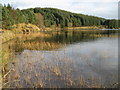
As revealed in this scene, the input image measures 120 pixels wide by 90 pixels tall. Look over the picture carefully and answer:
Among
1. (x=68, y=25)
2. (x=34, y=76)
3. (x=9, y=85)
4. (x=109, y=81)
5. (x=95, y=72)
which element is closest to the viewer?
(x=9, y=85)

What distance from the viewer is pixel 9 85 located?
8.99 metres

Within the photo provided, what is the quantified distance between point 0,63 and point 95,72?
8086 mm

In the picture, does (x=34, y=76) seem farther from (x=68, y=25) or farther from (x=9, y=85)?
(x=68, y=25)

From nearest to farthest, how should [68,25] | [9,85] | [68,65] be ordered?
1. [9,85]
2. [68,65]
3. [68,25]

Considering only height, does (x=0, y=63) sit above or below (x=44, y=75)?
above

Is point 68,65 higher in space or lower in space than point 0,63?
lower

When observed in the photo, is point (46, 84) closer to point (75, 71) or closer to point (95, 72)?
point (75, 71)

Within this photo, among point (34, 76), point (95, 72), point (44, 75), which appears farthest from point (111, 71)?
point (34, 76)

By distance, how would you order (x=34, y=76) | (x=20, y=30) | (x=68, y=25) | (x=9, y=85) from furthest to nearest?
1. (x=68, y=25)
2. (x=20, y=30)
3. (x=34, y=76)
4. (x=9, y=85)

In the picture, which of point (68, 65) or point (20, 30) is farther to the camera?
point (20, 30)

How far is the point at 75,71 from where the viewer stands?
11.8 metres

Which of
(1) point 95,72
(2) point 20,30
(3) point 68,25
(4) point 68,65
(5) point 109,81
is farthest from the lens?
(3) point 68,25

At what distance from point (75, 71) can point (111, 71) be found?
3174 mm

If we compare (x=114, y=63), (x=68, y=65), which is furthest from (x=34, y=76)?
(x=114, y=63)
